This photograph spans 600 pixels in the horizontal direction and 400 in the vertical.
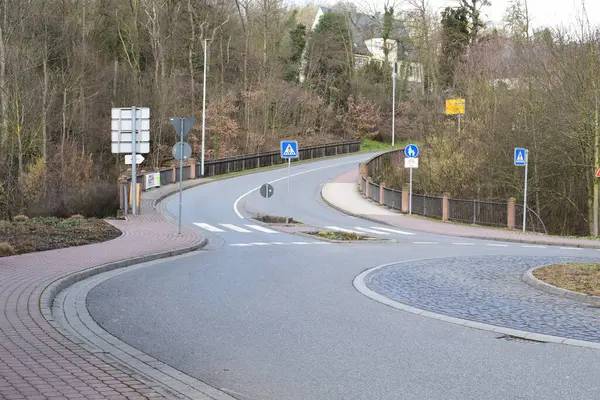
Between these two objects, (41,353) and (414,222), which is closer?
(41,353)

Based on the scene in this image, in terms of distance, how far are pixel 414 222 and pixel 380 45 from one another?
61302mm

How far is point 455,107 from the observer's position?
4106 cm

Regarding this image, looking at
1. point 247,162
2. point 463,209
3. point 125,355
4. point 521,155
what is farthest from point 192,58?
point 125,355

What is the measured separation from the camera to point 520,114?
3362 centimetres

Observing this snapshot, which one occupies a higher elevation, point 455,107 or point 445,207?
point 455,107

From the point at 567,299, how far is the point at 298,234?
46.0ft

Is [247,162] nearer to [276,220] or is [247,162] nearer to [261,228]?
[276,220]

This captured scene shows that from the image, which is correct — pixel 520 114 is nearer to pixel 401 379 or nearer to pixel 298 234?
pixel 298 234

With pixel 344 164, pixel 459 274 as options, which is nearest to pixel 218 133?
pixel 344 164

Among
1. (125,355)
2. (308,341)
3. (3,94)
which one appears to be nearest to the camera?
(125,355)

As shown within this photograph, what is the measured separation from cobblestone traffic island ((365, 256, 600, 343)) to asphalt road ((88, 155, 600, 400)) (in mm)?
627

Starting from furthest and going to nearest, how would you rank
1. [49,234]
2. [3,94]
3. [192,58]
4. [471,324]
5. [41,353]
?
[192,58], [3,94], [49,234], [471,324], [41,353]

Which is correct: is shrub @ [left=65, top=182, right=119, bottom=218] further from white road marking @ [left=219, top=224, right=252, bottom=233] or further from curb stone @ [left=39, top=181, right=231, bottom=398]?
curb stone @ [left=39, top=181, right=231, bottom=398]

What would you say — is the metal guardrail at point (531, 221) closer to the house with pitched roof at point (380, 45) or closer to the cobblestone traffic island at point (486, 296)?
the cobblestone traffic island at point (486, 296)
